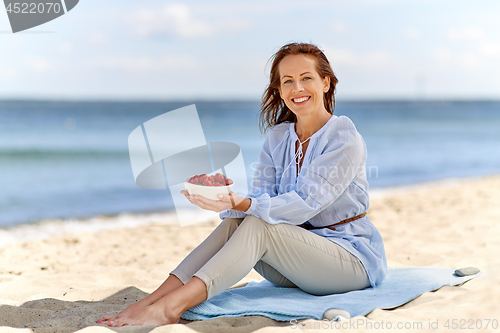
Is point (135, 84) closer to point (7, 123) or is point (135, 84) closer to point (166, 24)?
point (166, 24)

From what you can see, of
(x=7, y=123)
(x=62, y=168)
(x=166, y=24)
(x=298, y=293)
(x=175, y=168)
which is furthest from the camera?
(x=166, y=24)

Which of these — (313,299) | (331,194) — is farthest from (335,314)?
(331,194)

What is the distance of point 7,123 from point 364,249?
2269 centimetres

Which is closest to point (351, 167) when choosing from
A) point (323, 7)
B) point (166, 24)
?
point (323, 7)

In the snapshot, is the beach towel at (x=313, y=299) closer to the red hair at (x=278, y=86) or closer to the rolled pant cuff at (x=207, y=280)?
the rolled pant cuff at (x=207, y=280)

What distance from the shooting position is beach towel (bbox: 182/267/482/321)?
87.1 inches

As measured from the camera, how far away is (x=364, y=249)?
96.4 inches

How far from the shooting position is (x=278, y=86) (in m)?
2.87

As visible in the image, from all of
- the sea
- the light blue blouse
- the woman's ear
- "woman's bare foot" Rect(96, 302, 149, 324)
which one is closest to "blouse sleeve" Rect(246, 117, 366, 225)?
the light blue blouse

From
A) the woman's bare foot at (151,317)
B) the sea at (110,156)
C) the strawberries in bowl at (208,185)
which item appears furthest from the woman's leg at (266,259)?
the sea at (110,156)

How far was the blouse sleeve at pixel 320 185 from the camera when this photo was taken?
2246 millimetres

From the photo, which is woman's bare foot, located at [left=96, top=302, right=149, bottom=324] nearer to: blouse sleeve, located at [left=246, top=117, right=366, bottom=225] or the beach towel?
the beach towel

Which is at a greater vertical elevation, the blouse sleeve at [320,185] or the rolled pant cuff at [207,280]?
the blouse sleeve at [320,185]

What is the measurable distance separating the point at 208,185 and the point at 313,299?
88cm
